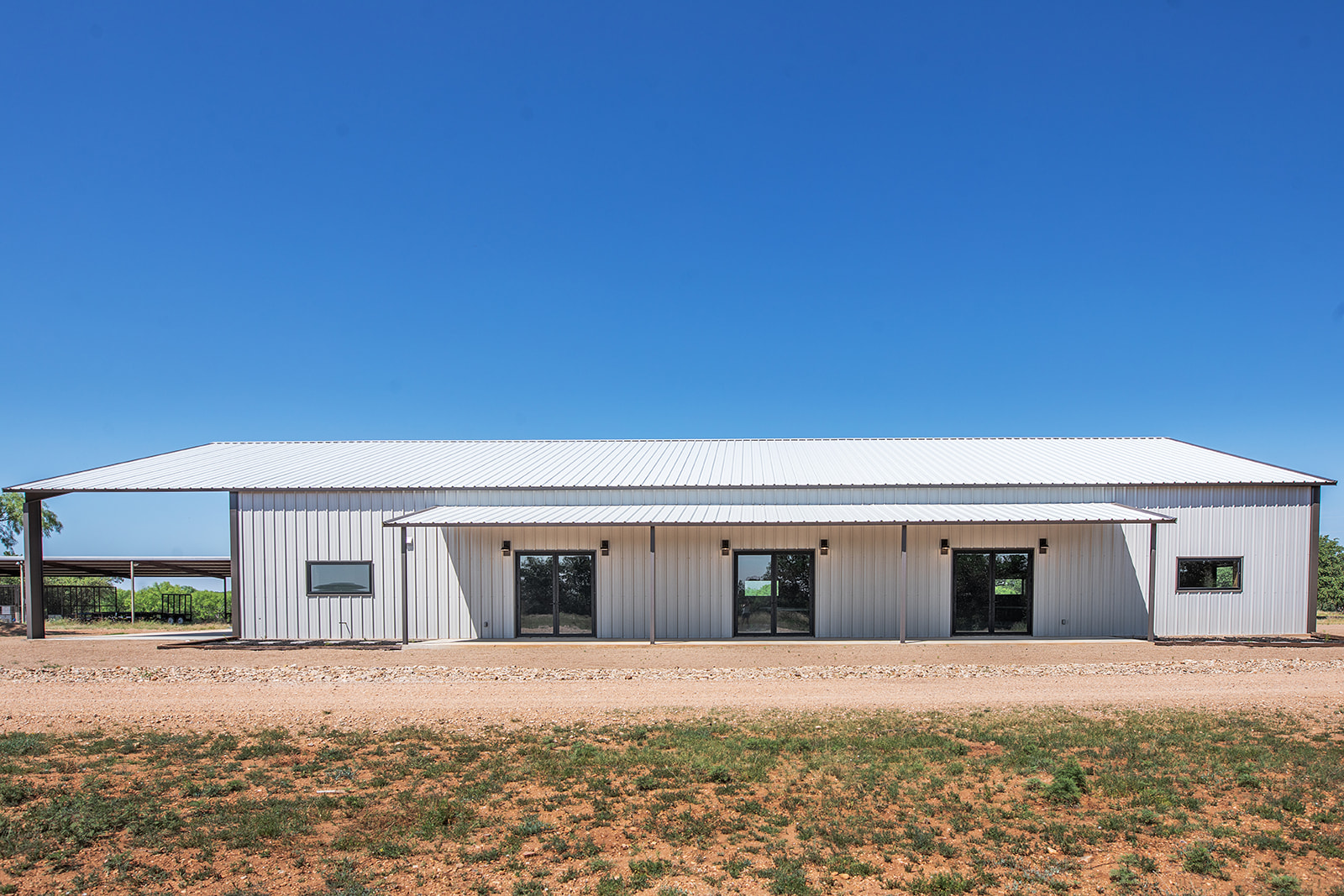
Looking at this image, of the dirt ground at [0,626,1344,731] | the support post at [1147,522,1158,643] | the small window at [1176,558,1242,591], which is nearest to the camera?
the dirt ground at [0,626,1344,731]

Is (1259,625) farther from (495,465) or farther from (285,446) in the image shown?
(285,446)

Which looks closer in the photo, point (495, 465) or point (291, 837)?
point (291, 837)

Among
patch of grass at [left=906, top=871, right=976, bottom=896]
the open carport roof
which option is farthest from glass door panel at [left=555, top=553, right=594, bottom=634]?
patch of grass at [left=906, top=871, right=976, bottom=896]

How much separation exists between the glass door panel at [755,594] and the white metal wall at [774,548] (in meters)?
0.30

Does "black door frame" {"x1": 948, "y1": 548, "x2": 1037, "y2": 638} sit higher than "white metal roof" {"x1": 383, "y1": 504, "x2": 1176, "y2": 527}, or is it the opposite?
"white metal roof" {"x1": 383, "y1": 504, "x2": 1176, "y2": 527}

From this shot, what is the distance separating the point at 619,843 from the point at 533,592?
1204 centimetres

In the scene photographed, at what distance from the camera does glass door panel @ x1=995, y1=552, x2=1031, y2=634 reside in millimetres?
16938

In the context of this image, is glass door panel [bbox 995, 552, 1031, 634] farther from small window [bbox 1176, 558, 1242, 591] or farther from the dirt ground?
small window [bbox 1176, 558, 1242, 591]

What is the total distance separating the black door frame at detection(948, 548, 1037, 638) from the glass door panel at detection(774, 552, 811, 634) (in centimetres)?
312

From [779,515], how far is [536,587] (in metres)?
5.47

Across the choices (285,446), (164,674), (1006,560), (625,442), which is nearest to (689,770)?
(164,674)

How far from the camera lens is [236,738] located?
766cm

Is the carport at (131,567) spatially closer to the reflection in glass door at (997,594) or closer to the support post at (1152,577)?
the reflection in glass door at (997,594)

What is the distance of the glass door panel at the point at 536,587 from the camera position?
1697cm
